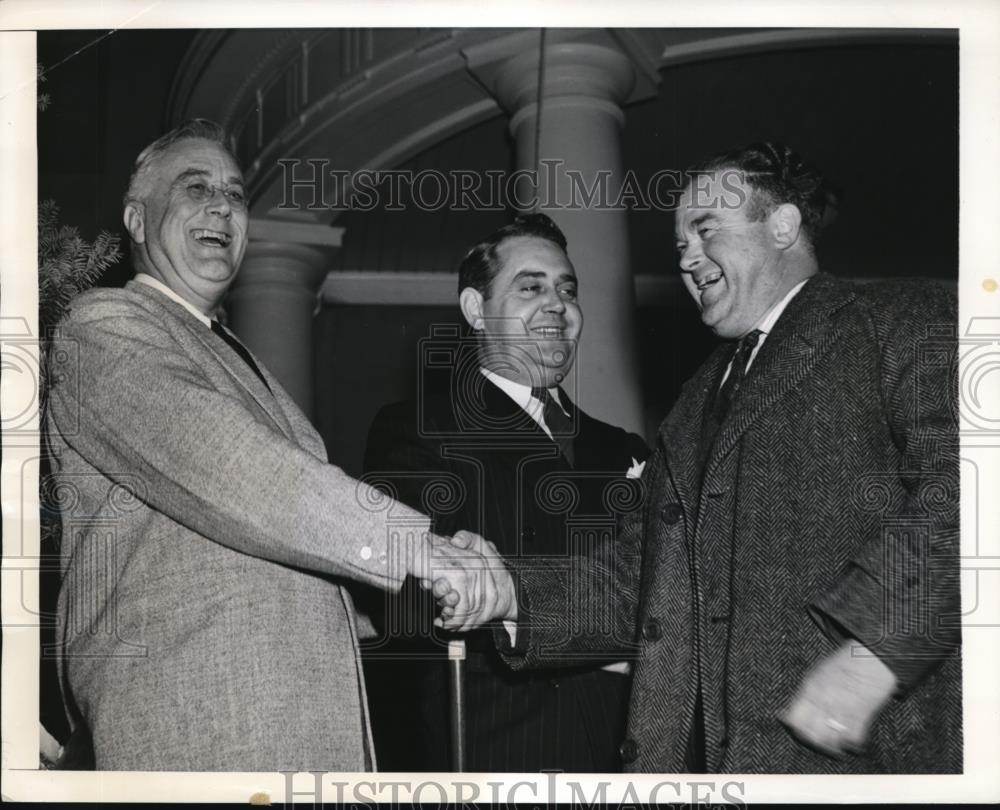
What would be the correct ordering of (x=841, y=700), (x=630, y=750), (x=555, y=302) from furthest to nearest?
(x=555, y=302) < (x=630, y=750) < (x=841, y=700)

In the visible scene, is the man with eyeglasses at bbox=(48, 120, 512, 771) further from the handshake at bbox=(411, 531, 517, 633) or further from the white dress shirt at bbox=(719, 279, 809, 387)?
the white dress shirt at bbox=(719, 279, 809, 387)

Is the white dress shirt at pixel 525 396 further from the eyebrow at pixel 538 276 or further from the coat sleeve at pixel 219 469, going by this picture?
the coat sleeve at pixel 219 469

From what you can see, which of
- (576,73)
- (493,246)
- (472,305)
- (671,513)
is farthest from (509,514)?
(576,73)

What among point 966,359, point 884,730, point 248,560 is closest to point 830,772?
point 884,730

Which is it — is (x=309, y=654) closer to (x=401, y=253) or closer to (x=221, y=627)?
(x=221, y=627)

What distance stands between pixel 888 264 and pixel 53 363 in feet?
5.24

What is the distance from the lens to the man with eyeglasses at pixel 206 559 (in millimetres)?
2193

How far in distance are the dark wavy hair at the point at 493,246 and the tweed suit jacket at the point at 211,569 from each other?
47 centimetres

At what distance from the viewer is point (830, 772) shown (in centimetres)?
224

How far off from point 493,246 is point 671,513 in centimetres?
62

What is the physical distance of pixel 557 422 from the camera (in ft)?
8.05

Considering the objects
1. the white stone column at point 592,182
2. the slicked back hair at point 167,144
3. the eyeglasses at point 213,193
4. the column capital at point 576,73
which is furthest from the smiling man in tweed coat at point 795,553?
the slicked back hair at point 167,144

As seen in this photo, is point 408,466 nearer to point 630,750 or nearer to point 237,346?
point 237,346

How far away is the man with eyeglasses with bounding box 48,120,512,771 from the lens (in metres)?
2.19
